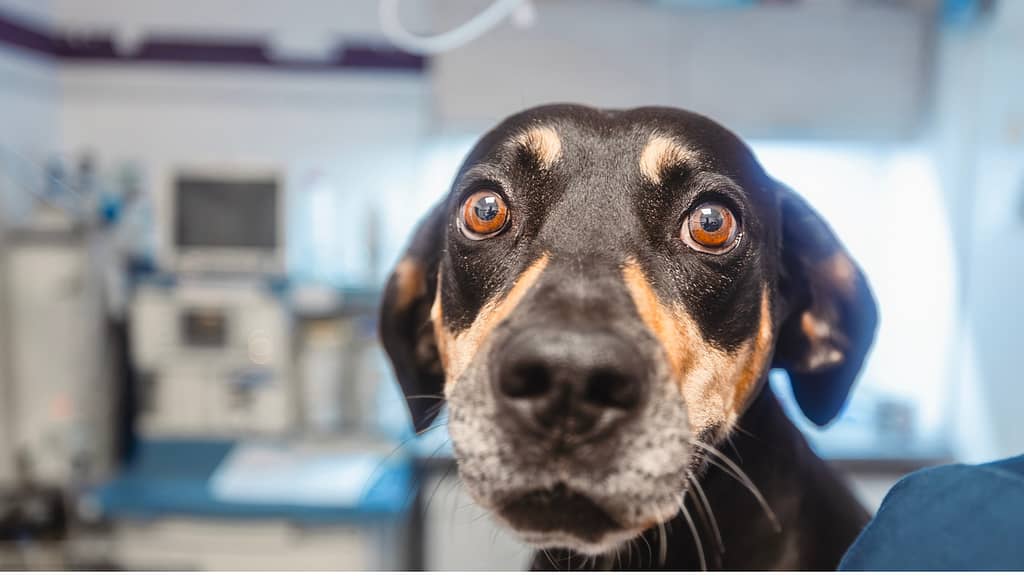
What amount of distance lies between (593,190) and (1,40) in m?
2.94

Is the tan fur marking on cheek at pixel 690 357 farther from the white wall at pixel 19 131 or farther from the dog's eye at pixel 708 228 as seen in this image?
the white wall at pixel 19 131

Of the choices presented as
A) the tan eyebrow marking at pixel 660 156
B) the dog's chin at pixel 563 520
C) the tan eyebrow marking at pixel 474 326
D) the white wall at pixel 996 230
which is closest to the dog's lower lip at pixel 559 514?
the dog's chin at pixel 563 520

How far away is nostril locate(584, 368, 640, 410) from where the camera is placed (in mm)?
382

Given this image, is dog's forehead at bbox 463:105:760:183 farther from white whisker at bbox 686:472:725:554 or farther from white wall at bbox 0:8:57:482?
white wall at bbox 0:8:57:482

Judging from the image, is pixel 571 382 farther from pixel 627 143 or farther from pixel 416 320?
pixel 416 320

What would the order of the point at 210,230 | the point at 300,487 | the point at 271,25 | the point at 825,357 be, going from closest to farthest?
the point at 825,357 → the point at 300,487 → the point at 210,230 → the point at 271,25

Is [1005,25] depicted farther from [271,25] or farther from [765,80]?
[271,25]

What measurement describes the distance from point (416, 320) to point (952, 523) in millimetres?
461

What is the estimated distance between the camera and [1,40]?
8.54 ft

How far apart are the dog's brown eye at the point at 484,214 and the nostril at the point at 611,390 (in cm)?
16

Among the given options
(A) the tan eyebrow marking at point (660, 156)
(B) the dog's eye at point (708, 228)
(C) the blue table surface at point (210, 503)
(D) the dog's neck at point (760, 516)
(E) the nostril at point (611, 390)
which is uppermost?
(A) the tan eyebrow marking at point (660, 156)

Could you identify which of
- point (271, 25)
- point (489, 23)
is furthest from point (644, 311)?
point (271, 25)

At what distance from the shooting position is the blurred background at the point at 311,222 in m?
0.90

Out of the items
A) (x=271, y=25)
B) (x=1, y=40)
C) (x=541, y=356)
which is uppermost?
(x=271, y=25)
